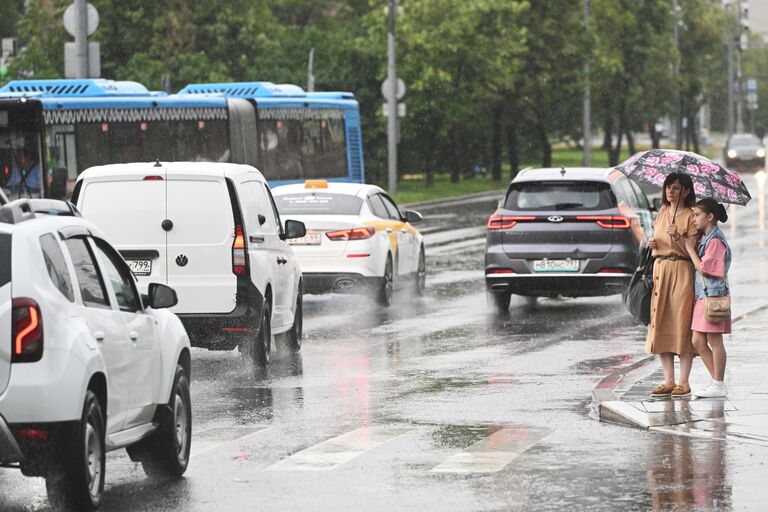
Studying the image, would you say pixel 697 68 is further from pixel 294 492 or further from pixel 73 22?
pixel 294 492

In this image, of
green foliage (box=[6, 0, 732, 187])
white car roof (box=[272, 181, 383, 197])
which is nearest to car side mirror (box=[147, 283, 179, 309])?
white car roof (box=[272, 181, 383, 197])

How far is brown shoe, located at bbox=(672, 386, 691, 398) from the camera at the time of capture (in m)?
13.1

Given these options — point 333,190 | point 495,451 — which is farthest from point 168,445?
point 333,190

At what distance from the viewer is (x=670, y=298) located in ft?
A: 43.4

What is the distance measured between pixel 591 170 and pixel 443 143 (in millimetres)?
51700

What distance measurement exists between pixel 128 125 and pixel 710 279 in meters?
21.8

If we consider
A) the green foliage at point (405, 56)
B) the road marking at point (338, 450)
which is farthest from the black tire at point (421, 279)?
the green foliage at point (405, 56)

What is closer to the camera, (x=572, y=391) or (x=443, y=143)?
(x=572, y=391)

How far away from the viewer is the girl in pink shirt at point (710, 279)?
1288 centimetres

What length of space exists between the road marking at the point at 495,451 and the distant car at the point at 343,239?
10116mm

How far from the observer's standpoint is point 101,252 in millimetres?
9523

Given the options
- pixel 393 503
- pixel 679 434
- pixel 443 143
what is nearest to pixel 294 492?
pixel 393 503

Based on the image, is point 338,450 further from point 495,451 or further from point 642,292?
point 642,292

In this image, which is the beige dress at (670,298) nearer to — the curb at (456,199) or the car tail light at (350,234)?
the car tail light at (350,234)
